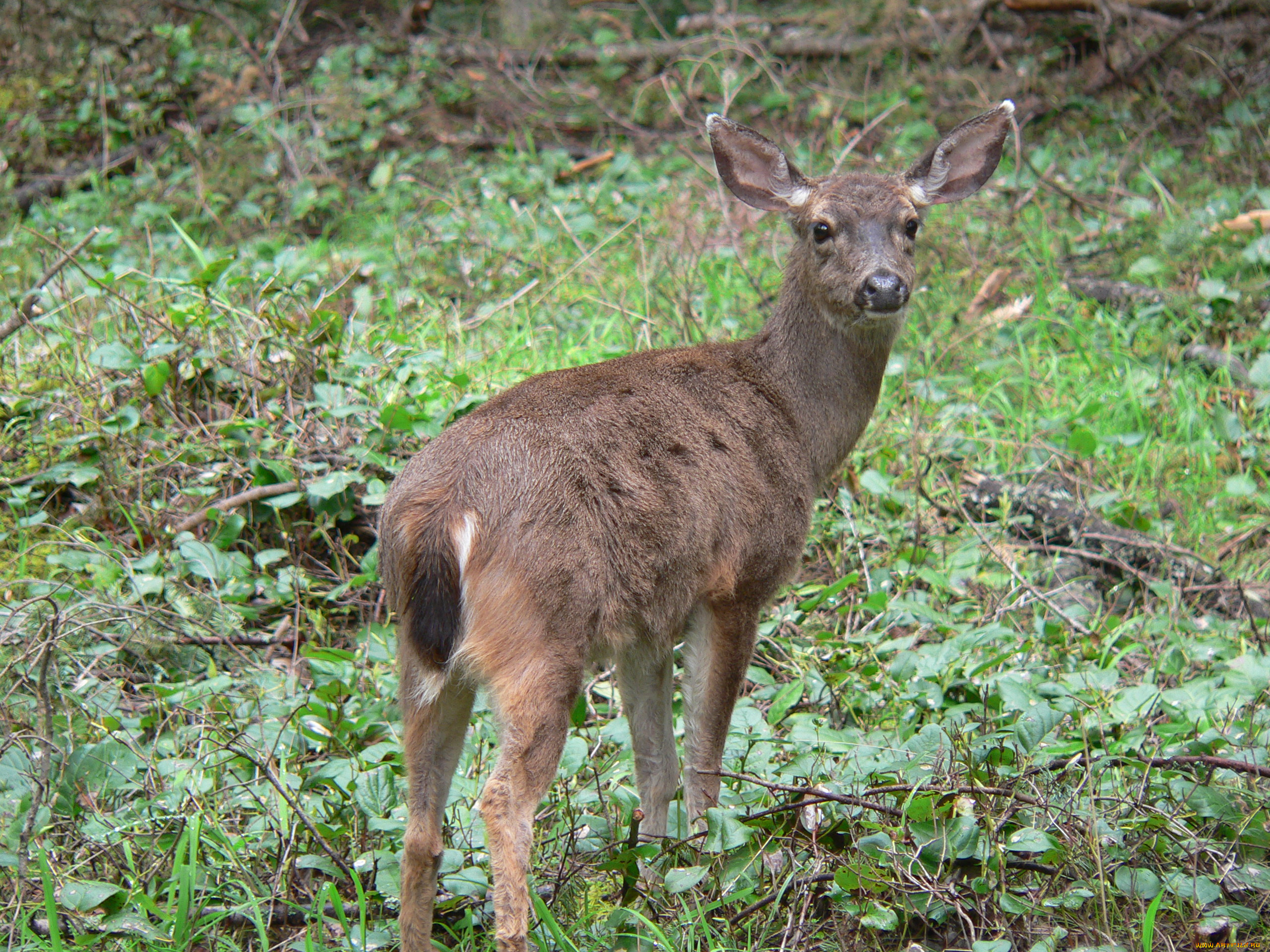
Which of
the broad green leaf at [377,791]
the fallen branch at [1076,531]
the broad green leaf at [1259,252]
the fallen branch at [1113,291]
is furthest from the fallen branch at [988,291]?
the broad green leaf at [377,791]

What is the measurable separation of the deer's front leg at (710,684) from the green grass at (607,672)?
12 cm

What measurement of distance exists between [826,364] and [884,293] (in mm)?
333

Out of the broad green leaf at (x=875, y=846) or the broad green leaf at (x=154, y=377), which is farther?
the broad green leaf at (x=154, y=377)

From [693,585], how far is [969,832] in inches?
36.4

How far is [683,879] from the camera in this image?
2.80 m

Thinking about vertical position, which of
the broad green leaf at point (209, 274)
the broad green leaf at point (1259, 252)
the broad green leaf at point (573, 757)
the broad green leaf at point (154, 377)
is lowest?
the broad green leaf at point (573, 757)

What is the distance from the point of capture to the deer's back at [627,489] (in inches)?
110

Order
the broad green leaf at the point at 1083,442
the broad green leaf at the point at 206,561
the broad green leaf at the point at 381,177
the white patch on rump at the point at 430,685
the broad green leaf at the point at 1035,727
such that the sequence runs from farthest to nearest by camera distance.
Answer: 1. the broad green leaf at the point at 381,177
2. the broad green leaf at the point at 1083,442
3. the broad green leaf at the point at 206,561
4. the broad green leaf at the point at 1035,727
5. the white patch on rump at the point at 430,685

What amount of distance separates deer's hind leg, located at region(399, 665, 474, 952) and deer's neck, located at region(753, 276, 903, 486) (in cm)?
150

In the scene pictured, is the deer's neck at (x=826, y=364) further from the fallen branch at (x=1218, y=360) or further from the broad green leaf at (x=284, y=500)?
the fallen branch at (x=1218, y=360)

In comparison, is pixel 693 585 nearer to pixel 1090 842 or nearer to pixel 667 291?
pixel 1090 842

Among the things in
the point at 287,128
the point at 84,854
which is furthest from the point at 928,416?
the point at 287,128

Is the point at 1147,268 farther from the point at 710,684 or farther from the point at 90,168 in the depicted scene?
the point at 90,168

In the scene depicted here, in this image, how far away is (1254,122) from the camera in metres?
7.96
